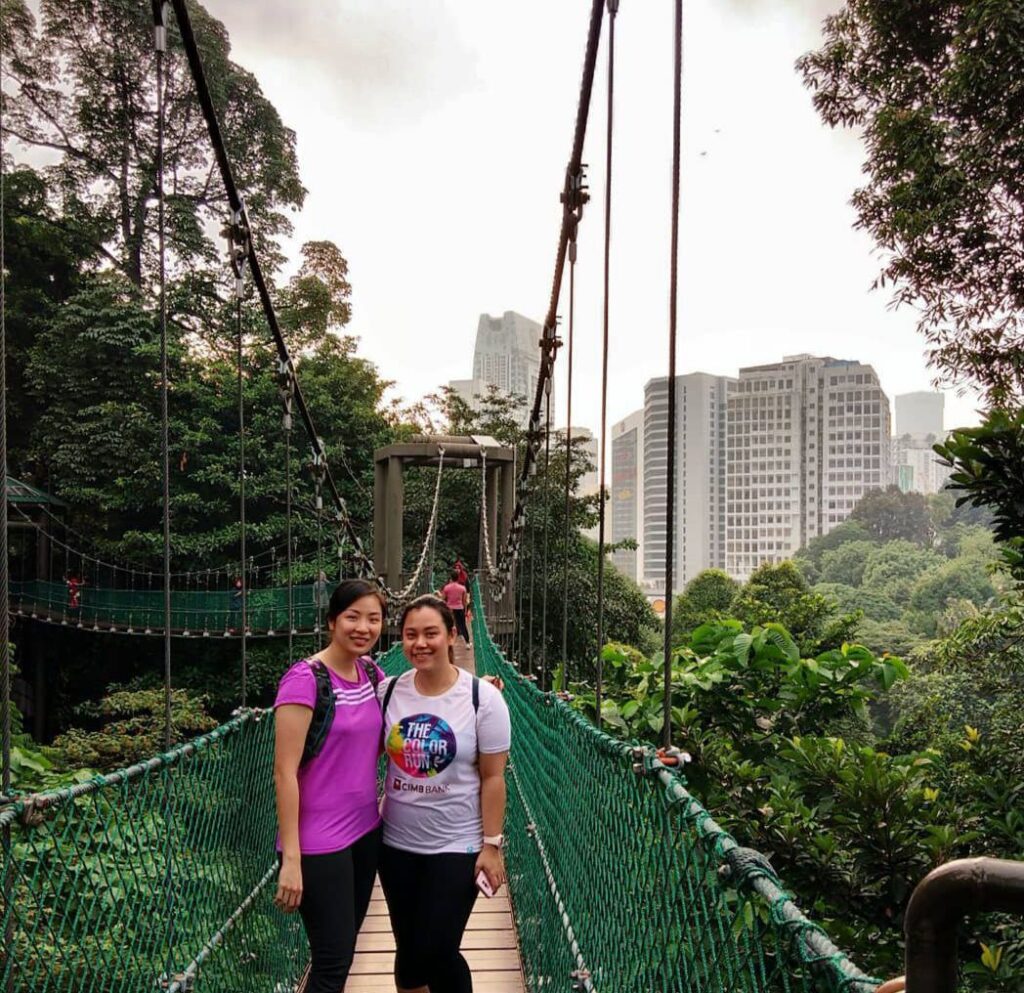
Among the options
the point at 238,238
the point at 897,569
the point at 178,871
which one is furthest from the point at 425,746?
the point at 897,569

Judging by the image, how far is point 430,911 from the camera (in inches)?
44.2

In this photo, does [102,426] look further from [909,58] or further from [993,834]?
[993,834]

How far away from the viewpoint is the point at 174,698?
7836 mm

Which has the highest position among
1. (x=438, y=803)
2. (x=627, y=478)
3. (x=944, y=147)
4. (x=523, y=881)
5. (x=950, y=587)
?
(x=627, y=478)

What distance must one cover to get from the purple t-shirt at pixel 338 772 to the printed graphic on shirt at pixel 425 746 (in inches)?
2.0

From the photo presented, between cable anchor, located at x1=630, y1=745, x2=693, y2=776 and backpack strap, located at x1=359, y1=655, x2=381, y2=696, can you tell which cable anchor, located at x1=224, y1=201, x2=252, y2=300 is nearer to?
backpack strap, located at x1=359, y1=655, x2=381, y2=696

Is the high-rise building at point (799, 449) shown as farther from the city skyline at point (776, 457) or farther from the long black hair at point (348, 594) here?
the long black hair at point (348, 594)

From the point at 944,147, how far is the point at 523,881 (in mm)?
4601

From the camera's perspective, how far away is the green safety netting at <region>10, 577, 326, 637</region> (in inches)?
384

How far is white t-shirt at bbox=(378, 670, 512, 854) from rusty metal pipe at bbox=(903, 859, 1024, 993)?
865 mm

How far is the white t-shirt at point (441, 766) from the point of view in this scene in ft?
3.70

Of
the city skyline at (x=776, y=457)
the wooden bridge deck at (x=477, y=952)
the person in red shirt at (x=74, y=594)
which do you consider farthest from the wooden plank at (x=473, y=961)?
the city skyline at (x=776, y=457)

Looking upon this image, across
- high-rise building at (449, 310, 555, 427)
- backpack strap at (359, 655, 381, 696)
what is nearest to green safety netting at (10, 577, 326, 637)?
backpack strap at (359, 655, 381, 696)

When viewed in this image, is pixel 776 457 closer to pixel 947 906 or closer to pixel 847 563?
pixel 847 563
